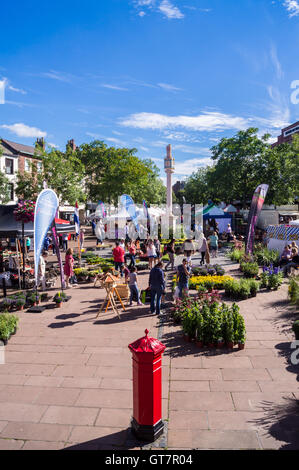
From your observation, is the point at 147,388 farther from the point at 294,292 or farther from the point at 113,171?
the point at 113,171

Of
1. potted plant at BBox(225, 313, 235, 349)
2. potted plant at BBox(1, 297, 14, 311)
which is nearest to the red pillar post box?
potted plant at BBox(225, 313, 235, 349)

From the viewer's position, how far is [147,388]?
421 centimetres

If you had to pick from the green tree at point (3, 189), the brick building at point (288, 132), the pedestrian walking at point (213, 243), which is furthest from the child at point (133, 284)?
the brick building at point (288, 132)

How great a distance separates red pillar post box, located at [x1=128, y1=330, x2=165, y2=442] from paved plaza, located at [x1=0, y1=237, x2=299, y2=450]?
0.21 meters

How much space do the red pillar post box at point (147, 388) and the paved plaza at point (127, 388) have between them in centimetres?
21

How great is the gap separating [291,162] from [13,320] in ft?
→ 99.8

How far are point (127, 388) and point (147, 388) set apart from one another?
1.51m

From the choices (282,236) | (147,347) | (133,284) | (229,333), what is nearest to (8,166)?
(282,236)

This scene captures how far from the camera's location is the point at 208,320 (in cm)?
704

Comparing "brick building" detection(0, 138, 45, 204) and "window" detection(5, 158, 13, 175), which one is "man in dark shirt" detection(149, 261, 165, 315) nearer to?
"brick building" detection(0, 138, 45, 204)

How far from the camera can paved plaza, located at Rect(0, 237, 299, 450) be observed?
4.31 metres

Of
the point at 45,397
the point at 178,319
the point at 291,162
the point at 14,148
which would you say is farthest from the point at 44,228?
the point at 14,148

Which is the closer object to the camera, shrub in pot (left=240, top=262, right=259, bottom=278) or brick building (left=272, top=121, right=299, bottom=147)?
shrub in pot (left=240, top=262, right=259, bottom=278)
